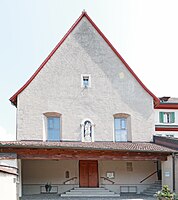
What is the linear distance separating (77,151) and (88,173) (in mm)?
4405

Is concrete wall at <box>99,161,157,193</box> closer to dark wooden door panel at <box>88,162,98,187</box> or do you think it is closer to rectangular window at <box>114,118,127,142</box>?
dark wooden door panel at <box>88,162,98,187</box>

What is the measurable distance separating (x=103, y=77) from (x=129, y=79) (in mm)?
1782

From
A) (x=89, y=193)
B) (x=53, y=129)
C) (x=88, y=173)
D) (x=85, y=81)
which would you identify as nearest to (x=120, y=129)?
(x=88, y=173)

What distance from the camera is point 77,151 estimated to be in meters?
19.0

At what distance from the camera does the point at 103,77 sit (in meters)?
23.8

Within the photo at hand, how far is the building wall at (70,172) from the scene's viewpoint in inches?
880

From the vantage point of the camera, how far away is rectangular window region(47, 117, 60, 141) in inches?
889

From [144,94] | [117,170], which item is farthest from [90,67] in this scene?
[117,170]

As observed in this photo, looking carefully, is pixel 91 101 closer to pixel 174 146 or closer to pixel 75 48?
pixel 75 48

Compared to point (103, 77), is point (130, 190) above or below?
below

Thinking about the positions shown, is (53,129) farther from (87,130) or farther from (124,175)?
(124,175)

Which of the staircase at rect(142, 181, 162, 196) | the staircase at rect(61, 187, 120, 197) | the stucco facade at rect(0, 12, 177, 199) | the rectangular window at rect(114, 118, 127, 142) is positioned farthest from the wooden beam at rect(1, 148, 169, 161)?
the rectangular window at rect(114, 118, 127, 142)

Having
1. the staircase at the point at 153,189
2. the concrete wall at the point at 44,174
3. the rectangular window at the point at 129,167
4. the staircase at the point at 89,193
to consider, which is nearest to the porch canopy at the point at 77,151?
the staircase at the point at 153,189

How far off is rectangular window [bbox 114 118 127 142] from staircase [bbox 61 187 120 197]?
3451 millimetres
